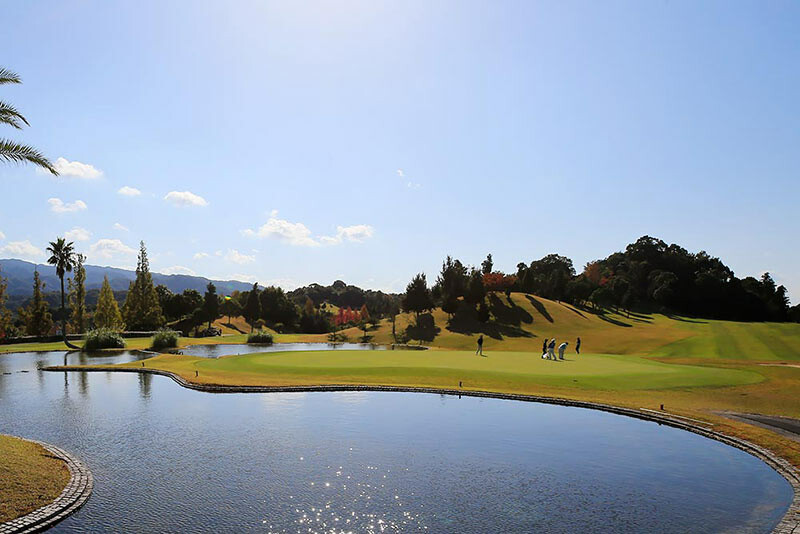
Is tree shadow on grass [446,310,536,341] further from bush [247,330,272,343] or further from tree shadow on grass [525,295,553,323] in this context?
bush [247,330,272,343]

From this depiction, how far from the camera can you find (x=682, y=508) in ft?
46.1

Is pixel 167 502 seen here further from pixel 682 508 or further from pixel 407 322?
pixel 407 322

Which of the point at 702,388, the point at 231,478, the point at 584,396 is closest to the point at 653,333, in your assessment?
the point at 702,388

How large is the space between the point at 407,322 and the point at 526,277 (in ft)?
128

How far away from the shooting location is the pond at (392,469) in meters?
13.1

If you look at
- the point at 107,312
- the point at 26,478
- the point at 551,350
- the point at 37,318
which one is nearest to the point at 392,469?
the point at 26,478

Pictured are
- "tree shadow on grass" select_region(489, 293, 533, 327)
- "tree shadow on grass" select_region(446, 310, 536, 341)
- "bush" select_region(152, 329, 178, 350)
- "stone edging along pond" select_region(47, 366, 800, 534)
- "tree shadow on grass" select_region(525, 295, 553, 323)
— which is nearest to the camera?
"stone edging along pond" select_region(47, 366, 800, 534)

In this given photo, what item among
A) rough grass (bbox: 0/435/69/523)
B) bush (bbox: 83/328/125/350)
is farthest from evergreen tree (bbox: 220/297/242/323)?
rough grass (bbox: 0/435/69/523)

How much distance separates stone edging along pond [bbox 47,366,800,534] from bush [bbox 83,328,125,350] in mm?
18758

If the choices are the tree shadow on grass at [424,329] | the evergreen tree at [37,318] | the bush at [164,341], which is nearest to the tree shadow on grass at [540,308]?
the tree shadow on grass at [424,329]

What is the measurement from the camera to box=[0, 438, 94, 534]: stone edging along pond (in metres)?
12.0

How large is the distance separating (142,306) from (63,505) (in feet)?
298

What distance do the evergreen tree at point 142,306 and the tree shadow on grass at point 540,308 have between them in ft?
252

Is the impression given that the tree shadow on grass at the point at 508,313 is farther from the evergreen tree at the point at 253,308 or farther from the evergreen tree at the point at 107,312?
the evergreen tree at the point at 107,312
